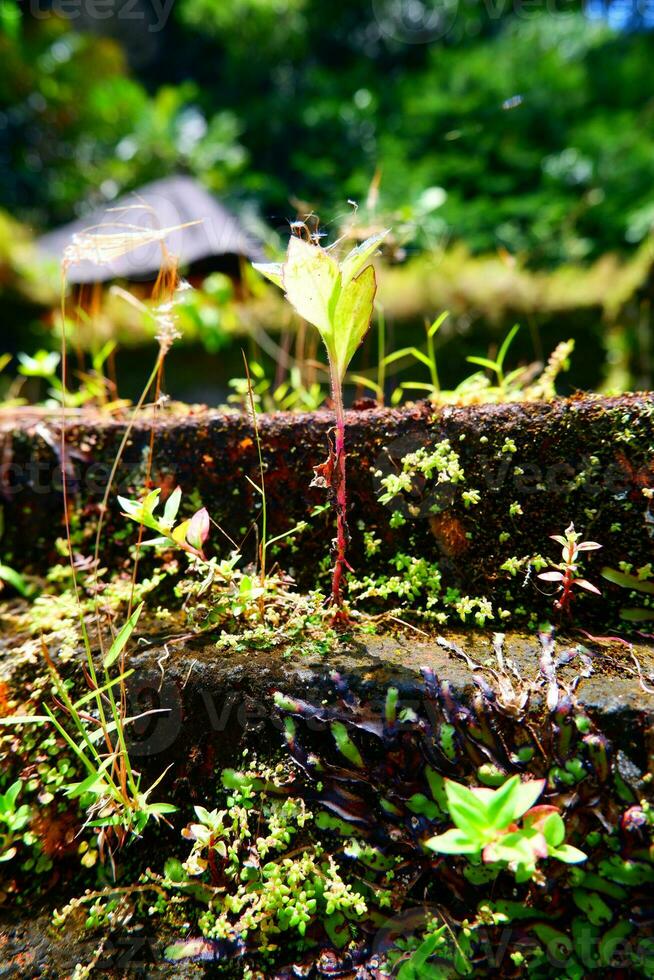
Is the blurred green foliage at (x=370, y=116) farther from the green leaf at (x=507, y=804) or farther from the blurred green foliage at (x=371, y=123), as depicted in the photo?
the green leaf at (x=507, y=804)

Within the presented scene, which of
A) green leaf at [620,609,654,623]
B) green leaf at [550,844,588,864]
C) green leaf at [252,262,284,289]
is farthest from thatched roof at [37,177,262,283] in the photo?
green leaf at [550,844,588,864]

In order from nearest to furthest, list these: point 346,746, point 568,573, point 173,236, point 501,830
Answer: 1. point 501,830
2. point 346,746
3. point 568,573
4. point 173,236

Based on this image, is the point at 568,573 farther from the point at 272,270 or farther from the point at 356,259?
the point at 272,270

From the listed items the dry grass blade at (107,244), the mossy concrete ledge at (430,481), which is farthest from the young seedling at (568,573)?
the dry grass blade at (107,244)

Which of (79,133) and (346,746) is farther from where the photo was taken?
(79,133)

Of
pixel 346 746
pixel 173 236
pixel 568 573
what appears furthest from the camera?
pixel 173 236

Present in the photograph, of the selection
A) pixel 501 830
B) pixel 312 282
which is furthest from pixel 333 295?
pixel 501 830

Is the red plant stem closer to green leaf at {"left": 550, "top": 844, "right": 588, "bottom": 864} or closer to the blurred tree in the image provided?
green leaf at {"left": 550, "top": 844, "right": 588, "bottom": 864}

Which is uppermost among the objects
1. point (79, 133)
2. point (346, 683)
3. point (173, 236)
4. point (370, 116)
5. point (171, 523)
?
point (370, 116)
